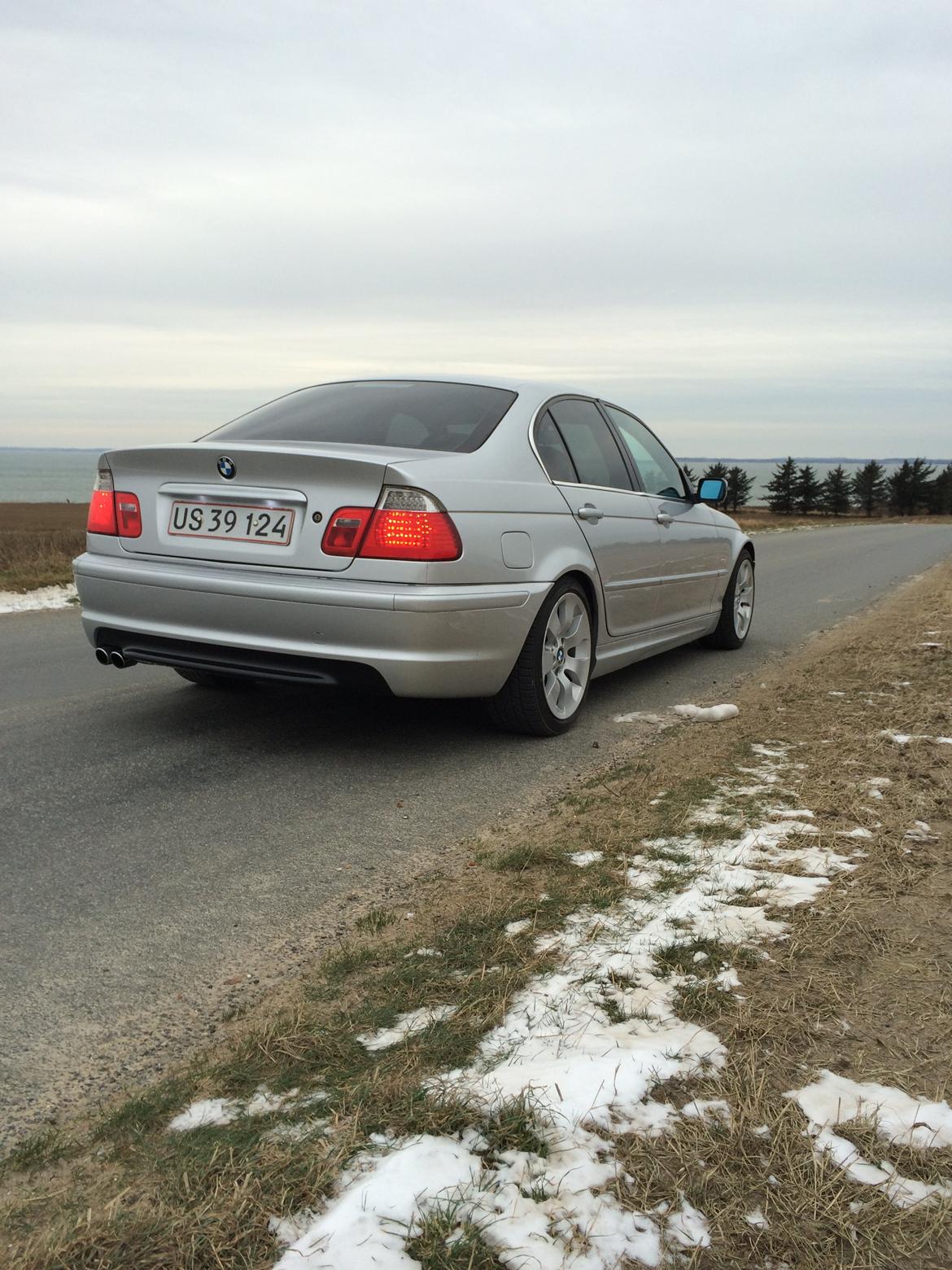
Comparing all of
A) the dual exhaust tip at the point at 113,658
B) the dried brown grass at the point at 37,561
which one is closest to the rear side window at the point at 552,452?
the dual exhaust tip at the point at 113,658

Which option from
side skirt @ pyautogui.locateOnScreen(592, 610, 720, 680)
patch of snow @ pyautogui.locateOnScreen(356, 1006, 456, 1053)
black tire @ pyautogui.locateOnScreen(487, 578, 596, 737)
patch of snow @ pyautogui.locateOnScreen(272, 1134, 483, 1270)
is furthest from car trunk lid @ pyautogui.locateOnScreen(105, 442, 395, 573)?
patch of snow @ pyautogui.locateOnScreen(272, 1134, 483, 1270)

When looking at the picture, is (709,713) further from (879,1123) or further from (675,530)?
(879,1123)

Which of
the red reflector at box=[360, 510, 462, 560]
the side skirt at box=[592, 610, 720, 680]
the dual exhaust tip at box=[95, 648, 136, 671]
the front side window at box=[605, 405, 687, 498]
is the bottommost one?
the side skirt at box=[592, 610, 720, 680]

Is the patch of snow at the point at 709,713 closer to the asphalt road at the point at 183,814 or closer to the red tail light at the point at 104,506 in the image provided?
the asphalt road at the point at 183,814

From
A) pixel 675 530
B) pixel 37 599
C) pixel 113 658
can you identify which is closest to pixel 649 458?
pixel 675 530

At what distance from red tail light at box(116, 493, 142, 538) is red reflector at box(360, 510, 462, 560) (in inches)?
43.8

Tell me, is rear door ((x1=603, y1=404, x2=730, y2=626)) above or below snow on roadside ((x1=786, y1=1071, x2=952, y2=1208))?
above

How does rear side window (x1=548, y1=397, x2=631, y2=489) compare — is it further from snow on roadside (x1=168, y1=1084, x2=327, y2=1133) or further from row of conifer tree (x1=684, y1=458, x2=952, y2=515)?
row of conifer tree (x1=684, y1=458, x2=952, y2=515)

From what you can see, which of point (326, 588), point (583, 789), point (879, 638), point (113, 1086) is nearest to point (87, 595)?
point (326, 588)

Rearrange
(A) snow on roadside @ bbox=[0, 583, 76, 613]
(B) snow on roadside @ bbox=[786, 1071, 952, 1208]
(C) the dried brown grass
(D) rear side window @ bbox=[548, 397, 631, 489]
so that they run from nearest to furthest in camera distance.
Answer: (B) snow on roadside @ bbox=[786, 1071, 952, 1208]
(D) rear side window @ bbox=[548, 397, 631, 489]
(A) snow on roadside @ bbox=[0, 583, 76, 613]
(C) the dried brown grass

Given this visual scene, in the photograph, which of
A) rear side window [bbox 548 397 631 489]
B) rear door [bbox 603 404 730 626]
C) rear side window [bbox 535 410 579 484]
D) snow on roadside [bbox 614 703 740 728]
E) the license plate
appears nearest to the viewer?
the license plate

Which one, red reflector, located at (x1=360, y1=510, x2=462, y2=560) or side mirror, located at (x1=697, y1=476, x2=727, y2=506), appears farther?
side mirror, located at (x1=697, y1=476, x2=727, y2=506)

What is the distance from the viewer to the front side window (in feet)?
20.3

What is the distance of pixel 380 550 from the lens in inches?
160
